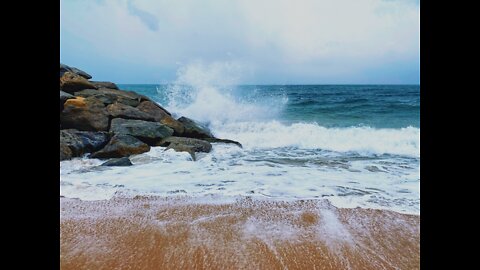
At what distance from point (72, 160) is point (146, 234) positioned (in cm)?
472

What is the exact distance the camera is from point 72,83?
1084 cm

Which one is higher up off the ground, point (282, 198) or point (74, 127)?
point (74, 127)

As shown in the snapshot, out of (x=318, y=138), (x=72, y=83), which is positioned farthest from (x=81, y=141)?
(x=318, y=138)

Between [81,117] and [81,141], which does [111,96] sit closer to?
[81,117]

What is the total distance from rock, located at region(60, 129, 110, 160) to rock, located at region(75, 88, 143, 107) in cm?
216

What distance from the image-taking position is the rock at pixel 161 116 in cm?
1018

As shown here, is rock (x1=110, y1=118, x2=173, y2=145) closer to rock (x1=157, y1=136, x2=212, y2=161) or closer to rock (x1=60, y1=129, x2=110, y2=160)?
rock (x1=157, y1=136, x2=212, y2=161)

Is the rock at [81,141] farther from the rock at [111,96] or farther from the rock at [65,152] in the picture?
the rock at [111,96]

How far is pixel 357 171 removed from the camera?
20.7 ft

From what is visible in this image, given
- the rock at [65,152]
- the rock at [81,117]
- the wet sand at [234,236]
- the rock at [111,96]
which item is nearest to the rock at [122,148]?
the rock at [65,152]
